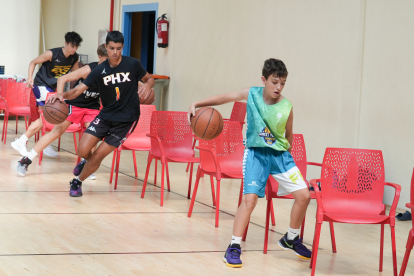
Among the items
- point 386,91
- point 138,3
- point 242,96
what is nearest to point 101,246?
point 242,96

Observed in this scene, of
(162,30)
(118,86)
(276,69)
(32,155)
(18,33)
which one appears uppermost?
(18,33)

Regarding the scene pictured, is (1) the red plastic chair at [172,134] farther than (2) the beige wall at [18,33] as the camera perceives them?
No

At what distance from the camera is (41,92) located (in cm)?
699

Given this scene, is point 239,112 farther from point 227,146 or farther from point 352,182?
point 352,182

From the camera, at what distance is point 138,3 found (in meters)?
10.5

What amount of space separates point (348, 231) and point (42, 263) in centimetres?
255

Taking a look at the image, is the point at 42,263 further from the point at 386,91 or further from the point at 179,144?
the point at 386,91

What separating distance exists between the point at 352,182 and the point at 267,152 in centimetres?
60

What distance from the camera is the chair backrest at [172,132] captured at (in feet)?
16.6

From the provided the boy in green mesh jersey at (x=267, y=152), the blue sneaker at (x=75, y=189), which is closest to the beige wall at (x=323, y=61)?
the boy in green mesh jersey at (x=267, y=152)

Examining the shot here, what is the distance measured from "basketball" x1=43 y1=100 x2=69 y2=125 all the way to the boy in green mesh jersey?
2.16m

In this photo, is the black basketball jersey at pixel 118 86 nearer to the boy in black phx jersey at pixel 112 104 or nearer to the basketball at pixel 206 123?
the boy in black phx jersey at pixel 112 104

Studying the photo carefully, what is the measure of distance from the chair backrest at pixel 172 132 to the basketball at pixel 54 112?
881 millimetres

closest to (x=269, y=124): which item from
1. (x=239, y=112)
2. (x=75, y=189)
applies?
(x=75, y=189)
